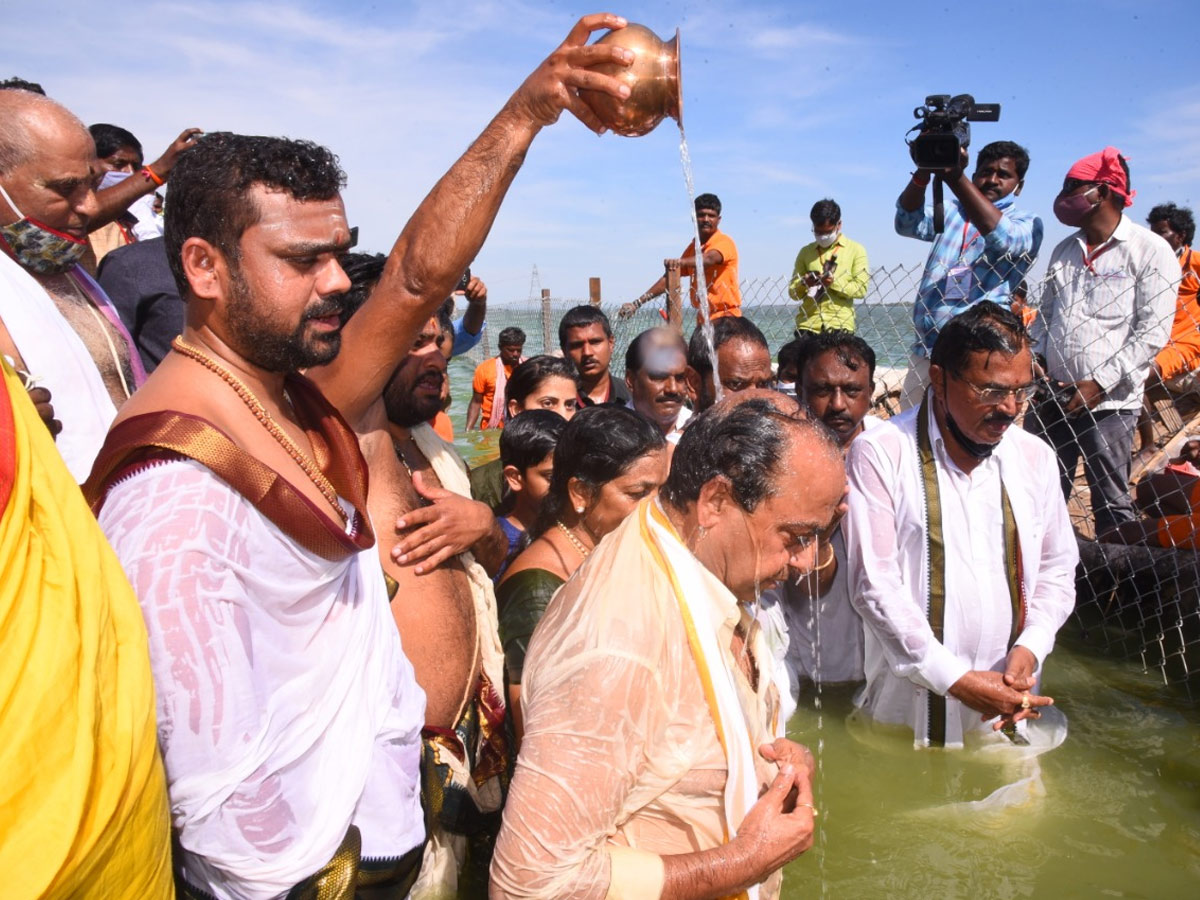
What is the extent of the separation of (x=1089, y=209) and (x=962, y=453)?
290 cm

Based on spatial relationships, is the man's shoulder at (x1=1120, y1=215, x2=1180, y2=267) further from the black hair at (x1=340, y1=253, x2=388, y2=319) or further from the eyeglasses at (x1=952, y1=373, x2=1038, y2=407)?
the black hair at (x1=340, y1=253, x2=388, y2=319)

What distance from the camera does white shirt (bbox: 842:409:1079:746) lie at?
3799mm

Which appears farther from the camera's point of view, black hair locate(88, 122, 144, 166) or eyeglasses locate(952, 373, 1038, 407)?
black hair locate(88, 122, 144, 166)

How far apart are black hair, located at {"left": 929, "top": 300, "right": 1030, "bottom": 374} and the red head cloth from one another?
2.66 metres

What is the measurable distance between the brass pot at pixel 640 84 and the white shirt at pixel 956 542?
2081 mm

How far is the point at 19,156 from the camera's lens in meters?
2.65

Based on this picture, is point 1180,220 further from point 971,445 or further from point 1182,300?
point 971,445

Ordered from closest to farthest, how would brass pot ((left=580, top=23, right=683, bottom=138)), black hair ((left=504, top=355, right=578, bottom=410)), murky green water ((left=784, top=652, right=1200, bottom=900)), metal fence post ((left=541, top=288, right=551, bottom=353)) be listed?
brass pot ((left=580, top=23, right=683, bottom=138)), murky green water ((left=784, top=652, right=1200, bottom=900)), black hair ((left=504, top=355, right=578, bottom=410)), metal fence post ((left=541, top=288, right=551, bottom=353))

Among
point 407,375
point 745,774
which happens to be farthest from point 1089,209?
point 745,774

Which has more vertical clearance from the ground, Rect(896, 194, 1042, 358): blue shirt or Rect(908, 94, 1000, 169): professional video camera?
Rect(908, 94, 1000, 169): professional video camera

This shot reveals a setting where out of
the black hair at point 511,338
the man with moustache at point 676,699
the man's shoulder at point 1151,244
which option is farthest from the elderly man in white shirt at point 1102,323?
the black hair at point 511,338

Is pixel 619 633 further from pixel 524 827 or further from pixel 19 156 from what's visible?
pixel 19 156

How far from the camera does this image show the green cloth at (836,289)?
848 cm

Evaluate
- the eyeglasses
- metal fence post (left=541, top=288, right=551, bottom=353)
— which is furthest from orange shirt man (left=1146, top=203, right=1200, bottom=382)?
metal fence post (left=541, top=288, right=551, bottom=353)
